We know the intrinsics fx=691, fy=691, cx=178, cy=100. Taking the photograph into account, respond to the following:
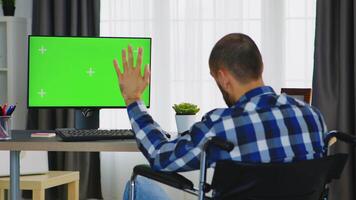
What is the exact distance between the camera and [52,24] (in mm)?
4992

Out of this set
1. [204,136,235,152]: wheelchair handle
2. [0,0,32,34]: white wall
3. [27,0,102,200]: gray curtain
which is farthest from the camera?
[0,0,32,34]: white wall

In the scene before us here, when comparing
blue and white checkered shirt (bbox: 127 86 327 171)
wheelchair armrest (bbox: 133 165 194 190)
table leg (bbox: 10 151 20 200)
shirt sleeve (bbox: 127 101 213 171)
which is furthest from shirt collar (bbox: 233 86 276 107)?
table leg (bbox: 10 151 20 200)

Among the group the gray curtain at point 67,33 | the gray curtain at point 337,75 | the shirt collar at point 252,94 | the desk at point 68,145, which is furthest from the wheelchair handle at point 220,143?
the gray curtain at point 67,33

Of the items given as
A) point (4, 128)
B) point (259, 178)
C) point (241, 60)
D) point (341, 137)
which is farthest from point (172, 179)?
point (4, 128)

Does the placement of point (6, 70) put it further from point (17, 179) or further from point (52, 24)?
point (17, 179)

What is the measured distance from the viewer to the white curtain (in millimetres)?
4766

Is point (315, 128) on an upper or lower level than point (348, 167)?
upper

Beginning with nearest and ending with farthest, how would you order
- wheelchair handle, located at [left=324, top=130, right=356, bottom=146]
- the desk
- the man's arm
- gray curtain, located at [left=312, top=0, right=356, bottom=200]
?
the man's arm
wheelchair handle, located at [left=324, top=130, right=356, bottom=146]
the desk
gray curtain, located at [left=312, top=0, right=356, bottom=200]

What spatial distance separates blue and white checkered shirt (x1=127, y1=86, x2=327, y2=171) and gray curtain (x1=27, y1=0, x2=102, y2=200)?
3.04 meters

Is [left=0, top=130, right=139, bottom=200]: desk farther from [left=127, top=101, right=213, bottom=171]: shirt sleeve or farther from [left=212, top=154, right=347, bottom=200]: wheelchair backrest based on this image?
[left=212, top=154, right=347, bottom=200]: wheelchair backrest

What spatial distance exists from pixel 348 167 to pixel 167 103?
131cm

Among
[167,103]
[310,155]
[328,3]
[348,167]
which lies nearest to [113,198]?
[167,103]

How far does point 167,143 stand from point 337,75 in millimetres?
2916

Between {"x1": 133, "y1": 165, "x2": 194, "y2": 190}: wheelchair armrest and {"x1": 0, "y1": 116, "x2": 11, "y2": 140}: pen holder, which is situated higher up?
{"x1": 0, "y1": 116, "x2": 11, "y2": 140}: pen holder
